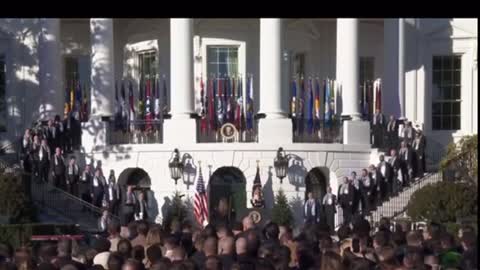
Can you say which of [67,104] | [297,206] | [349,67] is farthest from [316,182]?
[67,104]

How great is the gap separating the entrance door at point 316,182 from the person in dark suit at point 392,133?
250 centimetres

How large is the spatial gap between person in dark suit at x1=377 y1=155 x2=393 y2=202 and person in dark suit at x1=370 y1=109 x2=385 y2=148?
3.19m

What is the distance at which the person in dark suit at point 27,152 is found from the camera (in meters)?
33.1

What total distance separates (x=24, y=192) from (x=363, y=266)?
22.9m

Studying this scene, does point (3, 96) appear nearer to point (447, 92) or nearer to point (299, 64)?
point (299, 64)

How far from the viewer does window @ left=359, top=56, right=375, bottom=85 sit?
40.6 meters

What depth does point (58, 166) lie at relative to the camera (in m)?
32.8

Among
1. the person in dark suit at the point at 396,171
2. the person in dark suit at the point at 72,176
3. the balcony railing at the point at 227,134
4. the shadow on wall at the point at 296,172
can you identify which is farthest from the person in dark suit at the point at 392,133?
the person in dark suit at the point at 72,176

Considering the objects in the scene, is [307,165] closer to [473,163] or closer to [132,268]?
[473,163]

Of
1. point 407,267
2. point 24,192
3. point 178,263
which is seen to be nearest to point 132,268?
point 178,263

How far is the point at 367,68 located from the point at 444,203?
12.9 metres
